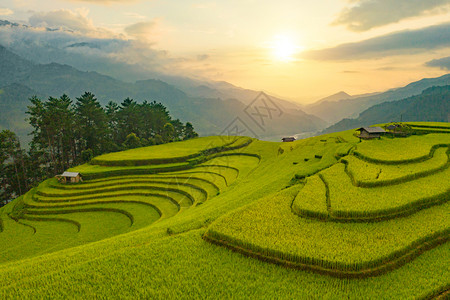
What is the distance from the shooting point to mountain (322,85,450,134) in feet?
426

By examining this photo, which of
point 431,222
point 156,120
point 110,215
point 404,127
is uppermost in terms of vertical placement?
point 156,120

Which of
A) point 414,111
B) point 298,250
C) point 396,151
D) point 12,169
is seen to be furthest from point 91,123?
point 414,111

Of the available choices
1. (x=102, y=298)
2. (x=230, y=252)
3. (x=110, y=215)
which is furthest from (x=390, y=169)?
(x=110, y=215)

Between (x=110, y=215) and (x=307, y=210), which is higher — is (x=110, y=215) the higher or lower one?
the lower one

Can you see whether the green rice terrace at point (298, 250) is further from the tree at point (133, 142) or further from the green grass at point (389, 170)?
the tree at point (133, 142)

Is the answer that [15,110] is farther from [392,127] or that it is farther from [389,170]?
[389,170]

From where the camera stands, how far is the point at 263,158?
3594cm

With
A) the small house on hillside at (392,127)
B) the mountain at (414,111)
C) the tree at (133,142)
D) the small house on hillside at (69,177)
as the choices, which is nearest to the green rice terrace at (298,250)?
the small house on hillside at (69,177)

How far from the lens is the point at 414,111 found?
141750mm

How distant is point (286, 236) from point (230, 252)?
6.31 ft

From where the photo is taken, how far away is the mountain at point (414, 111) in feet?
426

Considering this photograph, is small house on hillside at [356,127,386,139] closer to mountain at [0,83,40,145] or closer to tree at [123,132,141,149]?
tree at [123,132,141,149]

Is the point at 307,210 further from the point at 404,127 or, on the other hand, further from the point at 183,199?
the point at 404,127

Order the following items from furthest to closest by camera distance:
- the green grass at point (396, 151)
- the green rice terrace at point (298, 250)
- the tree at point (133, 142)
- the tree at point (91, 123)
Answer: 1. the tree at point (133, 142)
2. the tree at point (91, 123)
3. the green grass at point (396, 151)
4. the green rice terrace at point (298, 250)
